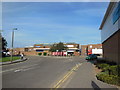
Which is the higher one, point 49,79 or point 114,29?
point 114,29

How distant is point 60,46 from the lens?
97688 millimetres

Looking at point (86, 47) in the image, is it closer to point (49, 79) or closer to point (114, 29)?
point (114, 29)

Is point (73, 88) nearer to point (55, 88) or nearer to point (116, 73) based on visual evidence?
point (55, 88)

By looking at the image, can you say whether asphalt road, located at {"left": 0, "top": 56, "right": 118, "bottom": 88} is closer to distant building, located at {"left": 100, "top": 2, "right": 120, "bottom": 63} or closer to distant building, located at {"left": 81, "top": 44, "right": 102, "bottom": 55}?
distant building, located at {"left": 100, "top": 2, "right": 120, "bottom": 63}

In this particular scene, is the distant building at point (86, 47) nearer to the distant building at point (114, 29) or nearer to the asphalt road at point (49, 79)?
the distant building at point (114, 29)

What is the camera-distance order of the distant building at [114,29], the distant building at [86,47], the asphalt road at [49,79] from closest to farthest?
the asphalt road at [49,79] → the distant building at [114,29] → the distant building at [86,47]

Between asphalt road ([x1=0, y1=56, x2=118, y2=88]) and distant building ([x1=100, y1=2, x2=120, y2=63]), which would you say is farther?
distant building ([x1=100, y1=2, x2=120, y2=63])

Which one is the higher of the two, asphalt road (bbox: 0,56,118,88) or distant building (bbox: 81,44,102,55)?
distant building (bbox: 81,44,102,55)

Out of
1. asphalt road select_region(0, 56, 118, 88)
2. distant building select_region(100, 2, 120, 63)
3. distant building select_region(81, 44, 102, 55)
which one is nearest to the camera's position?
asphalt road select_region(0, 56, 118, 88)

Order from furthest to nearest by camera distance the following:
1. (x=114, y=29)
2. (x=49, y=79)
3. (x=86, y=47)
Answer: (x=86, y=47)
(x=114, y=29)
(x=49, y=79)

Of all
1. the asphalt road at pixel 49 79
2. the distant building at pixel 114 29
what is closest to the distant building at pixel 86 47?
the distant building at pixel 114 29

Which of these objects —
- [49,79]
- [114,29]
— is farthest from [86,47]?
[49,79]

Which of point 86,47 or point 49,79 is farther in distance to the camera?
point 86,47

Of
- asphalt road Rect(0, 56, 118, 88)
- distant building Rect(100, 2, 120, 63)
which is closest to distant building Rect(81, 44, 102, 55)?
distant building Rect(100, 2, 120, 63)
